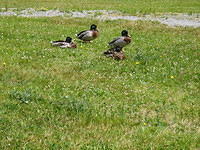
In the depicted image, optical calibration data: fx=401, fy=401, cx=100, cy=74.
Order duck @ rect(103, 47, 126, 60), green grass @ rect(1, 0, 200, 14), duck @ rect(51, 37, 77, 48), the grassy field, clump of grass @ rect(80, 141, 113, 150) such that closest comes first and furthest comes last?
1. clump of grass @ rect(80, 141, 113, 150)
2. the grassy field
3. duck @ rect(103, 47, 126, 60)
4. duck @ rect(51, 37, 77, 48)
5. green grass @ rect(1, 0, 200, 14)

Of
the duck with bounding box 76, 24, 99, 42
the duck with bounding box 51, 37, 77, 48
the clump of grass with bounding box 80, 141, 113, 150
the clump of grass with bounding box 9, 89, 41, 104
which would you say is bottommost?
the clump of grass with bounding box 80, 141, 113, 150

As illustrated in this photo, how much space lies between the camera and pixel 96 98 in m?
12.4

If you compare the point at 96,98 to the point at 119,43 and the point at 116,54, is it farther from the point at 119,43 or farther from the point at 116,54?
the point at 119,43

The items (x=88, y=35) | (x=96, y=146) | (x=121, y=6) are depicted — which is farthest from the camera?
(x=121, y=6)

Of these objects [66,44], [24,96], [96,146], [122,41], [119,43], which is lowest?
[96,146]

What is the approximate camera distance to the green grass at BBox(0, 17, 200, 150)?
31.0 feet

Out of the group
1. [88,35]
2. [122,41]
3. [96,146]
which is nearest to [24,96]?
[96,146]

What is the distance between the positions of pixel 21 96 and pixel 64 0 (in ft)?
200

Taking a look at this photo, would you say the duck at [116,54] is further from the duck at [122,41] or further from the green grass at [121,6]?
the green grass at [121,6]

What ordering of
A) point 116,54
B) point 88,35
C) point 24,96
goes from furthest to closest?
1. point 88,35
2. point 116,54
3. point 24,96

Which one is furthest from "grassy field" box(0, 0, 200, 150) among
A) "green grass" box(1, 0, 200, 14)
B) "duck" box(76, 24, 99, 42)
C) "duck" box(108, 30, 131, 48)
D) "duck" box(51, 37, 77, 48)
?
"green grass" box(1, 0, 200, 14)

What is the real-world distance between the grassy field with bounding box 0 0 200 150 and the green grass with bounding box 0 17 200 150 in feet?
0.06

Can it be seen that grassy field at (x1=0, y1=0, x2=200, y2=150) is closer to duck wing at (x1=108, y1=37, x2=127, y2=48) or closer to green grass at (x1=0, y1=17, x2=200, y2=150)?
green grass at (x1=0, y1=17, x2=200, y2=150)

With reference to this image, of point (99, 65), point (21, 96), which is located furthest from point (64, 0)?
point (21, 96)
